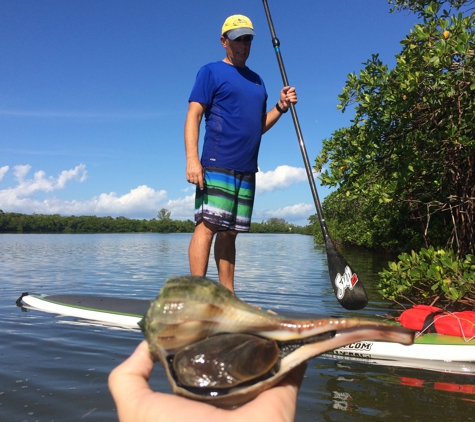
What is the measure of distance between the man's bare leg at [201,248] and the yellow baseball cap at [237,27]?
1.86m

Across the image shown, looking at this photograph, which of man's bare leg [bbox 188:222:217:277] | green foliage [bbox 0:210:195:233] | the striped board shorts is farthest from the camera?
green foliage [bbox 0:210:195:233]

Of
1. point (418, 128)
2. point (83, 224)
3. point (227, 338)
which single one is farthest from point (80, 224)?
point (227, 338)

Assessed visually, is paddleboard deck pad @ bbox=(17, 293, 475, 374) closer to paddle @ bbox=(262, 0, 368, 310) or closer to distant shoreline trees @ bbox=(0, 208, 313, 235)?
paddle @ bbox=(262, 0, 368, 310)

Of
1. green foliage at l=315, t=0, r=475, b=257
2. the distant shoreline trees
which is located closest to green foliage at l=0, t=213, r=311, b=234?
the distant shoreline trees

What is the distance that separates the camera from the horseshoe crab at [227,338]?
3.88ft

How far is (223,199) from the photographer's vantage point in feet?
12.4

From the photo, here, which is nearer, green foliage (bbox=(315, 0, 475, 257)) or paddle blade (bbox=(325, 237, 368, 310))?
paddle blade (bbox=(325, 237, 368, 310))

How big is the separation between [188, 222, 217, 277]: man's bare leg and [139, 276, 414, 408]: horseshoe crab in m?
2.26

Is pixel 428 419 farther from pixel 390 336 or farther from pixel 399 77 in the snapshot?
pixel 399 77

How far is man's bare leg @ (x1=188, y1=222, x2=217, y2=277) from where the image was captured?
11.9ft

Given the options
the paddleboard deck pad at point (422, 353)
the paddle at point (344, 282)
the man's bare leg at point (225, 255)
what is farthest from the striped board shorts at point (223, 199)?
the paddleboard deck pad at point (422, 353)

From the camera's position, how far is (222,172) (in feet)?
12.5

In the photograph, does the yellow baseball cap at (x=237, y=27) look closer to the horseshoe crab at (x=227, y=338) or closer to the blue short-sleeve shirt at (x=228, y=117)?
the blue short-sleeve shirt at (x=228, y=117)

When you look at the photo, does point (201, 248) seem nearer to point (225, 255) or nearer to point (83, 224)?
point (225, 255)
